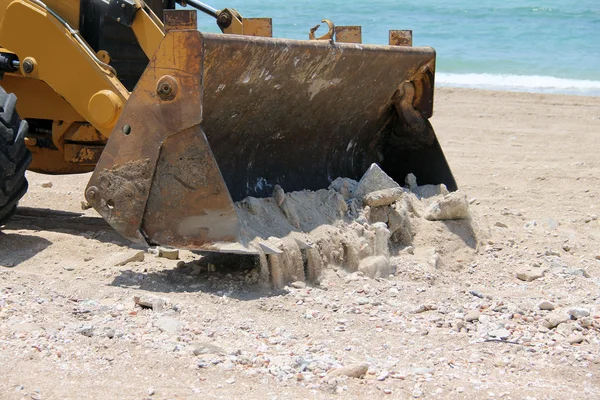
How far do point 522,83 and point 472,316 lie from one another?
14.5 metres

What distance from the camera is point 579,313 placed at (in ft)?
13.4

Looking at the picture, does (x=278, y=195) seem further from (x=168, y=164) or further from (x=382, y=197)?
(x=168, y=164)

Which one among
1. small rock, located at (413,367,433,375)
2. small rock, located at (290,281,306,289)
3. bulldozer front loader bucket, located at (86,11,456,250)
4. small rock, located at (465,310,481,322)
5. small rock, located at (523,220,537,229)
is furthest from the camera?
small rock, located at (523,220,537,229)

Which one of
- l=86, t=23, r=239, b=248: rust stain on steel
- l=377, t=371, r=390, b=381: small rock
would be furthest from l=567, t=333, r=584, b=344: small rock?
l=86, t=23, r=239, b=248: rust stain on steel

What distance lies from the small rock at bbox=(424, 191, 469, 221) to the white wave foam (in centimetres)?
1118

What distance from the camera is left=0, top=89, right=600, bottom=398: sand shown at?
3.29 m

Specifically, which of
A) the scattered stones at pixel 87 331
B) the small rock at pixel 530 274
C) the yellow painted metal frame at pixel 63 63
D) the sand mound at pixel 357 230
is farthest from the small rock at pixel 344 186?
the scattered stones at pixel 87 331

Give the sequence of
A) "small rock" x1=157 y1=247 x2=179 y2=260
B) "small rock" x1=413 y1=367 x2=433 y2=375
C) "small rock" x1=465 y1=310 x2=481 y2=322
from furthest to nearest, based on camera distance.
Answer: "small rock" x1=157 y1=247 x2=179 y2=260
"small rock" x1=465 y1=310 x2=481 y2=322
"small rock" x1=413 y1=367 x2=433 y2=375

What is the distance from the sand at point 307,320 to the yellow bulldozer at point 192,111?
37cm

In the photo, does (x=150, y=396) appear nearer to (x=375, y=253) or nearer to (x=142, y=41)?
(x=375, y=253)

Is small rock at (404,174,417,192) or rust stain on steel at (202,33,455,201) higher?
rust stain on steel at (202,33,455,201)

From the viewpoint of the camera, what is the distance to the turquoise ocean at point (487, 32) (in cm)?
1875

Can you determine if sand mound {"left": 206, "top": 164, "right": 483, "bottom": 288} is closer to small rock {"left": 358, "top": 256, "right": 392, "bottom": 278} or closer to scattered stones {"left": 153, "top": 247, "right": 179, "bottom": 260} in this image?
small rock {"left": 358, "top": 256, "right": 392, "bottom": 278}

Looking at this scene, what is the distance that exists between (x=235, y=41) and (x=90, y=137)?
148 centimetres
